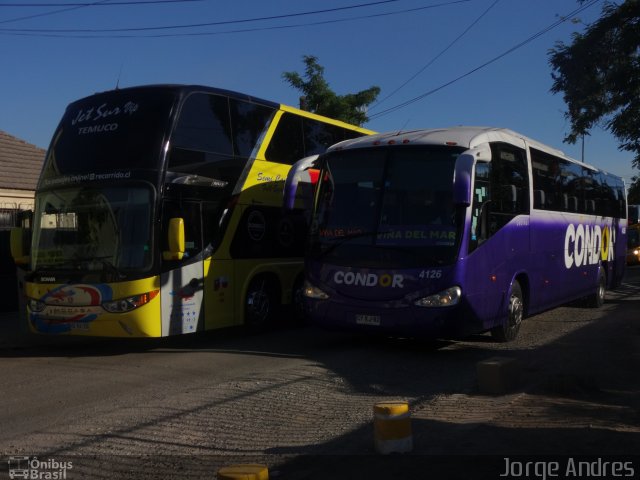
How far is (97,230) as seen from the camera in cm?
980

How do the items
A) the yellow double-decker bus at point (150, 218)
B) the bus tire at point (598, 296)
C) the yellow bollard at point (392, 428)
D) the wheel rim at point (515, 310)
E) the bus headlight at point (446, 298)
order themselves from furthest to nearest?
1. the bus tire at point (598, 296)
2. the wheel rim at point (515, 310)
3. the yellow double-decker bus at point (150, 218)
4. the bus headlight at point (446, 298)
5. the yellow bollard at point (392, 428)

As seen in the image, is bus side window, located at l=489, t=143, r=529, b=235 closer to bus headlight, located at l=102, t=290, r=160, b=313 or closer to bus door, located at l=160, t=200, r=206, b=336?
bus door, located at l=160, t=200, r=206, b=336

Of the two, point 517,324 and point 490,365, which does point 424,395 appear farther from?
point 517,324

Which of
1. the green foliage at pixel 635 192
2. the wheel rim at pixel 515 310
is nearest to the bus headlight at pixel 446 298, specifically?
the wheel rim at pixel 515 310

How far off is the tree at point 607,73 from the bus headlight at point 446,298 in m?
11.2

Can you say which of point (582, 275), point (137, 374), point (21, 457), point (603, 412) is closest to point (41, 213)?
point (137, 374)

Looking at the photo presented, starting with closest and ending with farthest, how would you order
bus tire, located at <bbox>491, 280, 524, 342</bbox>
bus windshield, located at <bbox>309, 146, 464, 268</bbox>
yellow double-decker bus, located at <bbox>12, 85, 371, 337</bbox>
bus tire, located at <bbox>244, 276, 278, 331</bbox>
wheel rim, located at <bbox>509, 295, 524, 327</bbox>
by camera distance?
1. bus windshield, located at <bbox>309, 146, 464, 268</bbox>
2. yellow double-decker bus, located at <bbox>12, 85, 371, 337</bbox>
3. bus tire, located at <bbox>491, 280, 524, 342</bbox>
4. wheel rim, located at <bbox>509, 295, 524, 327</bbox>
5. bus tire, located at <bbox>244, 276, 278, 331</bbox>

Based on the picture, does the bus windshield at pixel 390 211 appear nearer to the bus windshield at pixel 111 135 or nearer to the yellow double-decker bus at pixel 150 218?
the yellow double-decker bus at pixel 150 218

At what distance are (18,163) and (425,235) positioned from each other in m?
13.6

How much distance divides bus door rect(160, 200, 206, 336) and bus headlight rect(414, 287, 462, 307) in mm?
3546

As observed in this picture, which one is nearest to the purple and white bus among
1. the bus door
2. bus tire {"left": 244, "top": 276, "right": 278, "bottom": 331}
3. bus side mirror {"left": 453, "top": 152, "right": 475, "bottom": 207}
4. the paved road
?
bus side mirror {"left": 453, "top": 152, "right": 475, "bottom": 207}

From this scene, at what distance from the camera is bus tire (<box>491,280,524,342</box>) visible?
33.8ft

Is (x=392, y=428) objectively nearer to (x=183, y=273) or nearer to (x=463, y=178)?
(x=463, y=178)

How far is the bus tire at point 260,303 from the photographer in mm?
11508
